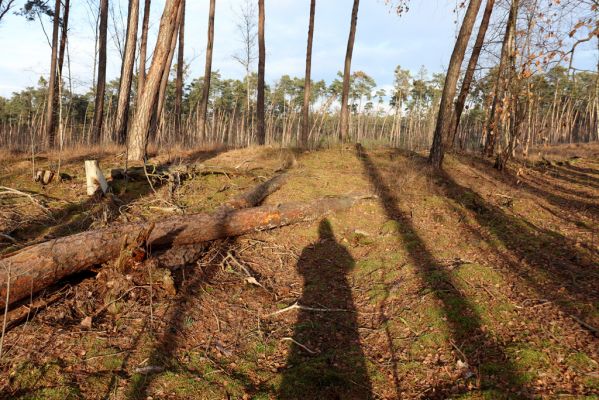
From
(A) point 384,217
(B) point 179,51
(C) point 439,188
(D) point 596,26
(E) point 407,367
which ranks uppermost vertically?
(B) point 179,51

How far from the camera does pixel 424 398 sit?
275 centimetres

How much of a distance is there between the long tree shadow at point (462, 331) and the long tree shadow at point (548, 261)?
868 millimetres

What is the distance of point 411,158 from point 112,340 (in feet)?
30.3

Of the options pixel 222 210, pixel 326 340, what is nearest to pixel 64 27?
pixel 222 210

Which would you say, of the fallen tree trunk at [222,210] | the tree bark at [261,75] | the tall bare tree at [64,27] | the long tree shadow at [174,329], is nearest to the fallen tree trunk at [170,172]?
the fallen tree trunk at [222,210]

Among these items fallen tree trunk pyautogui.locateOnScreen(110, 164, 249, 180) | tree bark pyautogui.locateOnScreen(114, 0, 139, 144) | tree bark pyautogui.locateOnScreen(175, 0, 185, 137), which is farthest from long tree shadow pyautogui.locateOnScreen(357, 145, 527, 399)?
tree bark pyautogui.locateOnScreen(175, 0, 185, 137)

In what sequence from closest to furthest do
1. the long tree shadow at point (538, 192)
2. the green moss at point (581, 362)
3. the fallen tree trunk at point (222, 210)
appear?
1. the green moss at point (581, 362)
2. the fallen tree trunk at point (222, 210)
3. the long tree shadow at point (538, 192)

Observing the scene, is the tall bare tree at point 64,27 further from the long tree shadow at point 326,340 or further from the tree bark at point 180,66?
the long tree shadow at point 326,340

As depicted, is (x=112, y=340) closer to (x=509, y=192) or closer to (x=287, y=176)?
(x=287, y=176)

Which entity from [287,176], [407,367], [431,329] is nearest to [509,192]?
[287,176]

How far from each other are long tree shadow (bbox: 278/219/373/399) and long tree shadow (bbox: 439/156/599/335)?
210 cm

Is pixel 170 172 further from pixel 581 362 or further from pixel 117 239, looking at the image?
pixel 581 362

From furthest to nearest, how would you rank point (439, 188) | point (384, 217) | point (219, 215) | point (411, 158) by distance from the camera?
point (411, 158), point (439, 188), point (384, 217), point (219, 215)

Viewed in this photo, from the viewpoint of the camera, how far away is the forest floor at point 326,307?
110 inches
